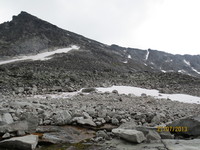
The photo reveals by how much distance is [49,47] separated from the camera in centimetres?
5272

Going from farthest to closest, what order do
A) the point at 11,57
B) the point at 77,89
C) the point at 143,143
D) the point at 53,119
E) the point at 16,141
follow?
the point at 11,57 < the point at 77,89 < the point at 53,119 < the point at 143,143 < the point at 16,141

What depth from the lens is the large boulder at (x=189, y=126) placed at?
5.91 metres

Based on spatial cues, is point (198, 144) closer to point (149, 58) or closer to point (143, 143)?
→ point (143, 143)

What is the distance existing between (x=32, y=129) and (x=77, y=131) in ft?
5.22

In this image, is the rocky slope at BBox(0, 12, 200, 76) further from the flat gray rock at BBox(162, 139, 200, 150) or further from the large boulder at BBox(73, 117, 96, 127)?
the flat gray rock at BBox(162, 139, 200, 150)

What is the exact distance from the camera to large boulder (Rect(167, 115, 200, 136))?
5910 millimetres

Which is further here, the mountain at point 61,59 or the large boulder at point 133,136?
the mountain at point 61,59

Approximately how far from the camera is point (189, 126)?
6.02 metres

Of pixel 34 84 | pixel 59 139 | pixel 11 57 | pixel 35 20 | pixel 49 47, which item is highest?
pixel 35 20

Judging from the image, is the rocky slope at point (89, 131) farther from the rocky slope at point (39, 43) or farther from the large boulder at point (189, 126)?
the rocky slope at point (39, 43)

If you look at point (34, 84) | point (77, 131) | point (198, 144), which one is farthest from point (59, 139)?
point (34, 84)
